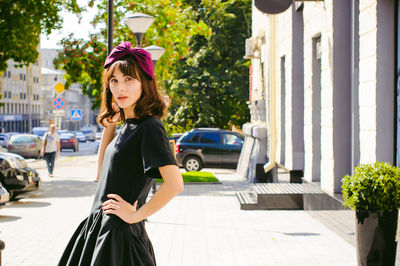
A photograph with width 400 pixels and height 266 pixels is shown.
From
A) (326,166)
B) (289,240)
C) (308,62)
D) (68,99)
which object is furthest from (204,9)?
(68,99)

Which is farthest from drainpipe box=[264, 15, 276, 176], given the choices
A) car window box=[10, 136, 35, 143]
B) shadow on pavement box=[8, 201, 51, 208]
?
car window box=[10, 136, 35, 143]

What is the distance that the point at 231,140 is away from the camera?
81.3 ft

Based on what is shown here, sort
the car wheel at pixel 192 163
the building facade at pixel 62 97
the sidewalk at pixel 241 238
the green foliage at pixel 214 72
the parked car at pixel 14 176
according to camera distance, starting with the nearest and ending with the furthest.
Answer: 1. the sidewalk at pixel 241 238
2. the parked car at pixel 14 176
3. the car wheel at pixel 192 163
4. the green foliage at pixel 214 72
5. the building facade at pixel 62 97

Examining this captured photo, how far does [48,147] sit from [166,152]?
18465 millimetres

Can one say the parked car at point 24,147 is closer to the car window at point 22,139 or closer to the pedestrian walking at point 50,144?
the car window at point 22,139

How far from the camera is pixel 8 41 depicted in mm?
21453

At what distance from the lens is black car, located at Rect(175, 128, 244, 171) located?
24484mm

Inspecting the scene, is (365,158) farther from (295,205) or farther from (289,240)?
(295,205)

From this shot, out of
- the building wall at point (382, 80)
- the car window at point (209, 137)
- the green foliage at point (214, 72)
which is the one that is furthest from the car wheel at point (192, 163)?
the building wall at point (382, 80)

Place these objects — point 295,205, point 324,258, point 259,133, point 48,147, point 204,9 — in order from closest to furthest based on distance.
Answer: point 324,258 → point 295,205 → point 259,133 → point 48,147 → point 204,9

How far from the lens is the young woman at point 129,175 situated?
112 inches

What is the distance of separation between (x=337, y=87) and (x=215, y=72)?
80.7 ft

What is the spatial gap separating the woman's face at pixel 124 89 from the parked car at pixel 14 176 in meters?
11.7

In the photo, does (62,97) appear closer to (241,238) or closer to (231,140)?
(231,140)
